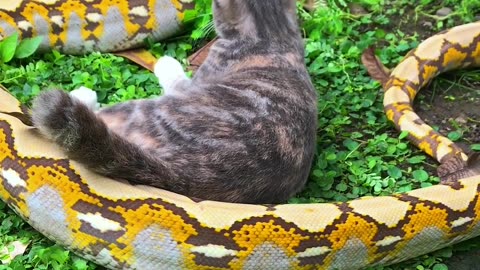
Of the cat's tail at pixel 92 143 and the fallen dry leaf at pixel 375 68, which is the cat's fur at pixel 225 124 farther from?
the fallen dry leaf at pixel 375 68

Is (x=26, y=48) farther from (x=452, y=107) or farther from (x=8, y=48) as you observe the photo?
(x=452, y=107)

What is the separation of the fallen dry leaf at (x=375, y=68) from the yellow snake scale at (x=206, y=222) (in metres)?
1.50

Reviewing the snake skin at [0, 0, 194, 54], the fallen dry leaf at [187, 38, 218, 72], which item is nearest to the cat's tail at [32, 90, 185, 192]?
the fallen dry leaf at [187, 38, 218, 72]

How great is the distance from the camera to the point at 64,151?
11.1 feet

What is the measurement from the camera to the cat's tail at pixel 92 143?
319 centimetres

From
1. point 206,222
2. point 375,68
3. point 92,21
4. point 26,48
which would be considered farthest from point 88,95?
point 375,68

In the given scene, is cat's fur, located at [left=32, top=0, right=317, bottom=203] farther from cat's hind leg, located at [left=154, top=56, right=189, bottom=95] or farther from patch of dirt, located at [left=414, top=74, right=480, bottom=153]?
patch of dirt, located at [left=414, top=74, right=480, bottom=153]

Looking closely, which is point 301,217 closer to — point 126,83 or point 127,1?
point 126,83

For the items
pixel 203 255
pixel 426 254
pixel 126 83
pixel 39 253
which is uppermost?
pixel 126 83

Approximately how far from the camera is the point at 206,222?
135 inches

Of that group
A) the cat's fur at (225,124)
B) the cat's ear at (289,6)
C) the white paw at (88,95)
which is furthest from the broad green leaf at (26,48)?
the cat's ear at (289,6)

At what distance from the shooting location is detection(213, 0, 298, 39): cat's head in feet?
14.7

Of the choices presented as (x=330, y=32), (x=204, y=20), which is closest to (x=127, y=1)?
(x=204, y=20)

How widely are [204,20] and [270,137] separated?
6.58 feet
